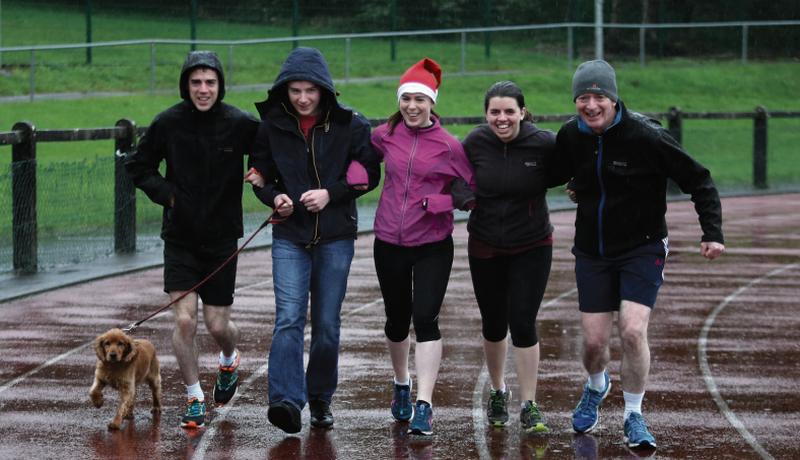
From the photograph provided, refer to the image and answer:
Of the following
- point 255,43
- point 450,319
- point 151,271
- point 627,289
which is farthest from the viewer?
point 255,43

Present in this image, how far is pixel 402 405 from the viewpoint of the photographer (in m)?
8.57

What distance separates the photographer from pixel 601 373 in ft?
27.5

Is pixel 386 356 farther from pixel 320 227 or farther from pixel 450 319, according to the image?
pixel 320 227

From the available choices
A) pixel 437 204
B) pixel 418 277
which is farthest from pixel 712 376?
pixel 437 204

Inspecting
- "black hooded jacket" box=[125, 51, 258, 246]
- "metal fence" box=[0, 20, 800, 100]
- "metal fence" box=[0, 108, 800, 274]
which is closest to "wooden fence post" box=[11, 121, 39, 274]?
"metal fence" box=[0, 108, 800, 274]

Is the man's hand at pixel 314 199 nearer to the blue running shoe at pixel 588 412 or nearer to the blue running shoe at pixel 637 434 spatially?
the blue running shoe at pixel 588 412

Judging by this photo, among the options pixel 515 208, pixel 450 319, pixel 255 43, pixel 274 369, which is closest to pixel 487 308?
pixel 515 208

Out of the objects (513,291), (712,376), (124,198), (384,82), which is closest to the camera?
(513,291)

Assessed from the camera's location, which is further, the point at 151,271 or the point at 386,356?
the point at 151,271

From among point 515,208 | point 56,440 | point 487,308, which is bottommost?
point 56,440

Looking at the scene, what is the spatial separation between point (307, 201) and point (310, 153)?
0.31 m

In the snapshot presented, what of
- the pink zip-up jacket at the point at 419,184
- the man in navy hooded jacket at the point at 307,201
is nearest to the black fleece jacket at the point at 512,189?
the pink zip-up jacket at the point at 419,184

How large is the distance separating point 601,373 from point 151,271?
7954mm

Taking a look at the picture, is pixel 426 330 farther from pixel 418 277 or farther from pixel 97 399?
pixel 97 399
